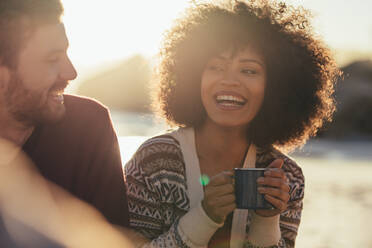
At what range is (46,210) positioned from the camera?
8.13 ft

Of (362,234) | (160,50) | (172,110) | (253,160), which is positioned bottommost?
(362,234)

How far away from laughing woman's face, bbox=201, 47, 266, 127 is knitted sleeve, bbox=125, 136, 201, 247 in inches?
13.3

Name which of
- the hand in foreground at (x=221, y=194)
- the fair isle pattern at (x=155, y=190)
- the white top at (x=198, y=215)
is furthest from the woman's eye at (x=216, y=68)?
the hand in foreground at (x=221, y=194)

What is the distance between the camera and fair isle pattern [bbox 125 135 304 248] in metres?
2.80

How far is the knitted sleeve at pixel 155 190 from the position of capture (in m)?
2.80

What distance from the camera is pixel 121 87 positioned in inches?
906

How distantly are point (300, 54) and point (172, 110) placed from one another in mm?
818

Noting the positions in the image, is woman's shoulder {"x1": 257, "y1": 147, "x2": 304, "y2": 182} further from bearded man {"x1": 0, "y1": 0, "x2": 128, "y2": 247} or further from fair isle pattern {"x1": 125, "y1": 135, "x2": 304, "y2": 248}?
bearded man {"x1": 0, "y1": 0, "x2": 128, "y2": 247}

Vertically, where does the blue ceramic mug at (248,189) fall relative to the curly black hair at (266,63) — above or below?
below

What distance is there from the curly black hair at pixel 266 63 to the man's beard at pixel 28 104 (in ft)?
3.18

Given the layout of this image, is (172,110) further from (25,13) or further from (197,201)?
(25,13)

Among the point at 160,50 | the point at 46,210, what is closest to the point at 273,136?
the point at 160,50

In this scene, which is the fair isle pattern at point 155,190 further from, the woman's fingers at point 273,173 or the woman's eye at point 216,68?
the woman's fingers at point 273,173

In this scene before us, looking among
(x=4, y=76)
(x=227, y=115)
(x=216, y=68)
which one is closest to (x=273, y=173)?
(x=227, y=115)
